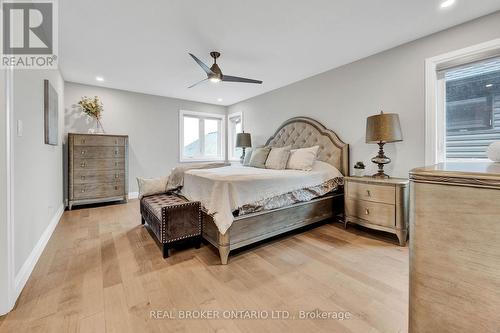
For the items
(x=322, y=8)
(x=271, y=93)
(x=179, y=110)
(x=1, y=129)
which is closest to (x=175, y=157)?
(x=179, y=110)

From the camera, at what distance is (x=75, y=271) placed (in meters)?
1.93

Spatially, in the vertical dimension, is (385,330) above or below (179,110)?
below

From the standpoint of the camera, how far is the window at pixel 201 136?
5.73 meters

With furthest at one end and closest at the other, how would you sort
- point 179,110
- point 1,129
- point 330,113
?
point 179,110 → point 330,113 → point 1,129

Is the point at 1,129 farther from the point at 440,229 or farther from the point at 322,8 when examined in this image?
the point at 322,8

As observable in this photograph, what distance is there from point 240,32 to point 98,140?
335cm

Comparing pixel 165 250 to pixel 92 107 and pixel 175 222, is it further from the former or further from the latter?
pixel 92 107

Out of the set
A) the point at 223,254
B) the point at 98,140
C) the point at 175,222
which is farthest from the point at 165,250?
the point at 98,140

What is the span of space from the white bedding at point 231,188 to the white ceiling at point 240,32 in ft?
5.49

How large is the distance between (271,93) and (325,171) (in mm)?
2500

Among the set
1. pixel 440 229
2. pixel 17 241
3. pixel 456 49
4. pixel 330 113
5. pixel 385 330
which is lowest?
pixel 385 330

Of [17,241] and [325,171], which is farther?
[325,171]

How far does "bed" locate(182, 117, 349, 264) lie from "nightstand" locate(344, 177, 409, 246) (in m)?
0.35

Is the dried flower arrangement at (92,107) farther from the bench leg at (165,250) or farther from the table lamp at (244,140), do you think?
the bench leg at (165,250)
